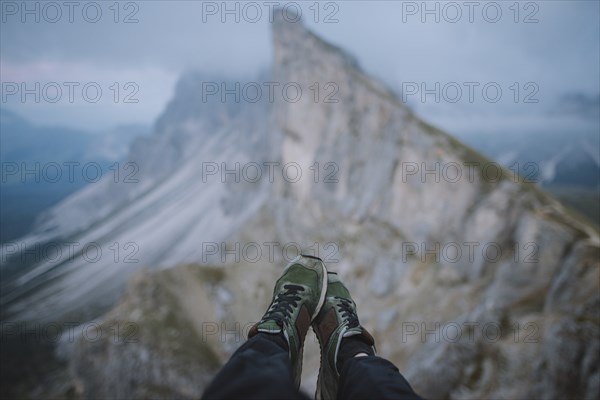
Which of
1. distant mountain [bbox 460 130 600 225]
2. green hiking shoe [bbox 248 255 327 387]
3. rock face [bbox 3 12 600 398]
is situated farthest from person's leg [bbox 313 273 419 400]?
distant mountain [bbox 460 130 600 225]

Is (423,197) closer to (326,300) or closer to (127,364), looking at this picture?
(326,300)

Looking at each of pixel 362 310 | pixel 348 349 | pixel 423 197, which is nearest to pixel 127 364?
pixel 362 310

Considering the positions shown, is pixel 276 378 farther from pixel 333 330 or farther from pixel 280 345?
pixel 333 330

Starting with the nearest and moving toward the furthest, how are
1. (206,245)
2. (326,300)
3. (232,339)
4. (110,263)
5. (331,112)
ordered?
(326,300) < (232,339) < (331,112) < (206,245) < (110,263)

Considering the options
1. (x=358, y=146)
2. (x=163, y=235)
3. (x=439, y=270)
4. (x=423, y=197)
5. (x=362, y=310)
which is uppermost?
(x=358, y=146)

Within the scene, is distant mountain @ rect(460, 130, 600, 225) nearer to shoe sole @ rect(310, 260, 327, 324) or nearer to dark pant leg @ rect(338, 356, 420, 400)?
shoe sole @ rect(310, 260, 327, 324)

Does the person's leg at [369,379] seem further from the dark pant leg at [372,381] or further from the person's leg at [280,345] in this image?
the person's leg at [280,345]

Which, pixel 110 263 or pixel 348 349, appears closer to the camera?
pixel 348 349

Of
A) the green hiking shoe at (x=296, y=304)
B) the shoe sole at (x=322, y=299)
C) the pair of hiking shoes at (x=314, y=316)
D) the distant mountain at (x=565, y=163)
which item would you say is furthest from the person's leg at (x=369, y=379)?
the distant mountain at (x=565, y=163)
